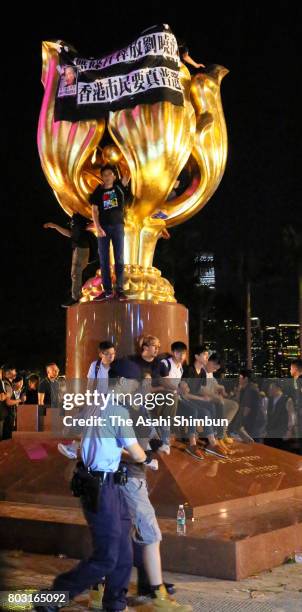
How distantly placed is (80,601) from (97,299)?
461 cm

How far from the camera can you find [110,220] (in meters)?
8.66

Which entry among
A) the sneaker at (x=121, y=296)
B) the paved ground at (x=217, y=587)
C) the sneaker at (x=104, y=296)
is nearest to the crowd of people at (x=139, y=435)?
the paved ground at (x=217, y=587)

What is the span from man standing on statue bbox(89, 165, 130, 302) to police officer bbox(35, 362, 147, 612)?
4.30 meters

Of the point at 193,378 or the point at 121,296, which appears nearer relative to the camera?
the point at 193,378

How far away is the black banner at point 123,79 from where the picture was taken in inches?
348

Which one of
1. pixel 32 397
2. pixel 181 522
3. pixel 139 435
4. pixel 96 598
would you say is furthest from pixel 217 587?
pixel 32 397

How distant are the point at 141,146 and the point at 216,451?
395cm

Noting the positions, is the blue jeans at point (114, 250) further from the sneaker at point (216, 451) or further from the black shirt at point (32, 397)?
the sneaker at point (216, 451)

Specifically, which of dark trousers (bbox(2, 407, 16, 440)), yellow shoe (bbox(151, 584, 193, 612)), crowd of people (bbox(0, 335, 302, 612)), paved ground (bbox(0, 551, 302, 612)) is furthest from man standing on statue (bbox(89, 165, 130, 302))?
yellow shoe (bbox(151, 584, 193, 612))

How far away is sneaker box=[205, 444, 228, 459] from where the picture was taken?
7.74m

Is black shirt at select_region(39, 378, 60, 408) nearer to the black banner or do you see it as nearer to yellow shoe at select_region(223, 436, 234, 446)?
yellow shoe at select_region(223, 436, 234, 446)

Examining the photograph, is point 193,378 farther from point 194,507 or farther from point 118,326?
point 194,507

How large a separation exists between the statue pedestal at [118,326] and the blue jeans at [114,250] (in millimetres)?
338

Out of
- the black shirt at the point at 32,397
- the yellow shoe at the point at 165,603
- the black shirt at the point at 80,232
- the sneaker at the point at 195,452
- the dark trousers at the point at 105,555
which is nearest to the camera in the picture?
the dark trousers at the point at 105,555
